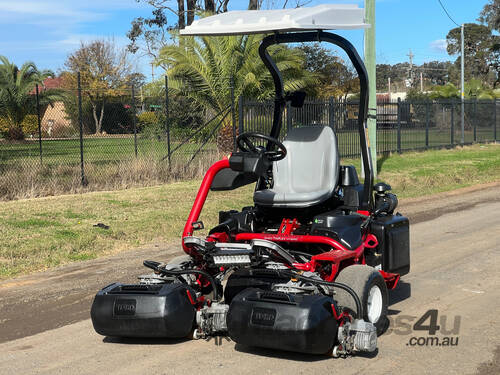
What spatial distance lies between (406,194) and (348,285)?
10377mm

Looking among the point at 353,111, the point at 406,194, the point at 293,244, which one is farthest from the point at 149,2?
the point at 293,244

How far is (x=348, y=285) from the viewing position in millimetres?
5090

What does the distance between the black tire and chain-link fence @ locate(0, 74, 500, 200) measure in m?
9.93

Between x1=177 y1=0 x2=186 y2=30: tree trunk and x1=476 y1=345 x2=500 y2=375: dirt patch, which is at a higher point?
x1=177 y1=0 x2=186 y2=30: tree trunk

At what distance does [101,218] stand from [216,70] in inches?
455

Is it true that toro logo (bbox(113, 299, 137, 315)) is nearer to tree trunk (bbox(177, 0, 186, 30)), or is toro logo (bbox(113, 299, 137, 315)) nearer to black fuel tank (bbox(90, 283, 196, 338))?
black fuel tank (bbox(90, 283, 196, 338))

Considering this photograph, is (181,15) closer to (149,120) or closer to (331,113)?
(149,120)

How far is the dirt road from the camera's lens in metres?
4.85

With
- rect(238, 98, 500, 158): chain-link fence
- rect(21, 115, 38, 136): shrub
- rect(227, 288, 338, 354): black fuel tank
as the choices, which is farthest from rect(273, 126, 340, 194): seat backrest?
rect(21, 115, 38, 136): shrub

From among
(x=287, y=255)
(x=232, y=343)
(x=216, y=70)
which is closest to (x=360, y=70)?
(x=287, y=255)

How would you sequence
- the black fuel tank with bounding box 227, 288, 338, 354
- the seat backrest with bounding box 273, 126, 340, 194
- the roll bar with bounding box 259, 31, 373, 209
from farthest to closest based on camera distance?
the seat backrest with bounding box 273, 126, 340, 194, the roll bar with bounding box 259, 31, 373, 209, the black fuel tank with bounding box 227, 288, 338, 354

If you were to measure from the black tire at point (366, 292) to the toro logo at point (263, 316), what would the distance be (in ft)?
2.15

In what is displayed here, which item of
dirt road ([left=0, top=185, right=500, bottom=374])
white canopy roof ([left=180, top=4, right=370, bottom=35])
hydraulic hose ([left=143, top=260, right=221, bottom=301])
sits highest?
white canopy roof ([left=180, top=4, right=370, bottom=35])

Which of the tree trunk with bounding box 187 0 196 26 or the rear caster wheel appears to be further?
the tree trunk with bounding box 187 0 196 26
